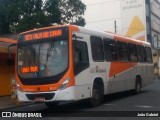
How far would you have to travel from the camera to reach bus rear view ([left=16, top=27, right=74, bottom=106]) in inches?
506

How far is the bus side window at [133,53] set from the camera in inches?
752

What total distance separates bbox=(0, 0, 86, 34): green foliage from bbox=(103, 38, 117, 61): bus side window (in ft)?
44.5

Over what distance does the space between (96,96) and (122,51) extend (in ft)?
12.7

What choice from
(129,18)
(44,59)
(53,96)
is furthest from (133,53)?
(129,18)

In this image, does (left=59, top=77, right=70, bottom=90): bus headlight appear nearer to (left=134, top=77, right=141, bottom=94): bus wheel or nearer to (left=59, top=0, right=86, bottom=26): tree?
(left=134, top=77, right=141, bottom=94): bus wheel

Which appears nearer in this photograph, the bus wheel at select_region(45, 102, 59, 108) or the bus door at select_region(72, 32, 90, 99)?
the bus door at select_region(72, 32, 90, 99)

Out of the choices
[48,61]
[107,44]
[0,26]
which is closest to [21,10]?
[0,26]

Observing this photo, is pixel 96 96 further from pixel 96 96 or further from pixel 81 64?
pixel 81 64

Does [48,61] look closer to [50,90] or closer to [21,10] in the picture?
[50,90]

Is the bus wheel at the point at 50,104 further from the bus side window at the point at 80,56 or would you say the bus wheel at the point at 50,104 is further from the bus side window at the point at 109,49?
the bus side window at the point at 109,49

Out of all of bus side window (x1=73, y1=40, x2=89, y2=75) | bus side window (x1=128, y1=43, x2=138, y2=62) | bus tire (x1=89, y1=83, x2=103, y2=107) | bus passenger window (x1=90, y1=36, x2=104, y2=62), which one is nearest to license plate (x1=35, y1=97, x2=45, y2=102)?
bus side window (x1=73, y1=40, x2=89, y2=75)

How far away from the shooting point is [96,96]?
14.9 m

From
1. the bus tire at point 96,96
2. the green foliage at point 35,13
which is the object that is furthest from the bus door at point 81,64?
the green foliage at point 35,13

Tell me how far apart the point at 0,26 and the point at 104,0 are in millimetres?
40588
